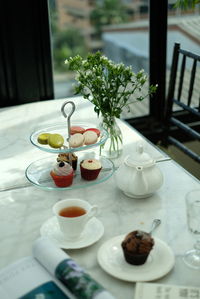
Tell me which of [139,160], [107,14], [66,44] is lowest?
[139,160]

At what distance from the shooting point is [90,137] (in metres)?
1.49

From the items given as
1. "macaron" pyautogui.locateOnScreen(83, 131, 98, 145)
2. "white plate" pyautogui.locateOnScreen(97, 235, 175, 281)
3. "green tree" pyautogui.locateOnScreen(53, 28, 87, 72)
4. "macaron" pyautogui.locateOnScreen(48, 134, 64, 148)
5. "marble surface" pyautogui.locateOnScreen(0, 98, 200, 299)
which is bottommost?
"marble surface" pyautogui.locateOnScreen(0, 98, 200, 299)

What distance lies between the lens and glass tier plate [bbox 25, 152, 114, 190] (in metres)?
1.49

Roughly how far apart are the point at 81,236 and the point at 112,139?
52 centimetres

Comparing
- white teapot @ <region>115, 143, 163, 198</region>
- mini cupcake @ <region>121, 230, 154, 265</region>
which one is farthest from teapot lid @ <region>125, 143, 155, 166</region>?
mini cupcake @ <region>121, 230, 154, 265</region>

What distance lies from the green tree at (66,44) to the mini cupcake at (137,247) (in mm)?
1431

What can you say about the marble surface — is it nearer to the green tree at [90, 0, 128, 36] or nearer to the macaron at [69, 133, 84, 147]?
the macaron at [69, 133, 84, 147]

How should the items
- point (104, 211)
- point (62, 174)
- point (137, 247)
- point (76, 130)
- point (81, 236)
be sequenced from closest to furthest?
1. point (137, 247)
2. point (81, 236)
3. point (104, 211)
4. point (62, 174)
5. point (76, 130)

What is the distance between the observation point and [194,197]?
1188mm

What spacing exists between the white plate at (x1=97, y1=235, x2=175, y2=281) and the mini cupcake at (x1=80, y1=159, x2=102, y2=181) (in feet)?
1.14

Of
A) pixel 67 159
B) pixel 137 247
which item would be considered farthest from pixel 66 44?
pixel 137 247

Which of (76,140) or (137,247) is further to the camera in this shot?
(76,140)

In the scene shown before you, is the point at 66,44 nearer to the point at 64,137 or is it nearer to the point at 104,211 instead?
the point at 64,137

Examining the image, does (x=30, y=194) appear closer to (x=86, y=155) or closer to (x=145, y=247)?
(x=86, y=155)
